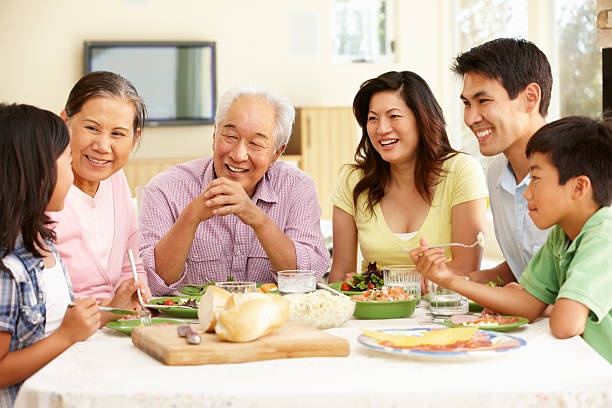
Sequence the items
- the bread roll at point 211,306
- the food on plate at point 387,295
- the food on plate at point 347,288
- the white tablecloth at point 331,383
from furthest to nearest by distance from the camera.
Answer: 1. the food on plate at point 347,288
2. the food on plate at point 387,295
3. the bread roll at point 211,306
4. the white tablecloth at point 331,383

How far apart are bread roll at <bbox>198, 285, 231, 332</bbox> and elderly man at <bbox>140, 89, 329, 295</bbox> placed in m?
0.90

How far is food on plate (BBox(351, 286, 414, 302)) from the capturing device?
1687 mm

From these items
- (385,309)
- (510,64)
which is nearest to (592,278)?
(385,309)

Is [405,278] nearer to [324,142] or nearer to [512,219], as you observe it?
[512,219]

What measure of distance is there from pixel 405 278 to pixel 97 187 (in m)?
1.02

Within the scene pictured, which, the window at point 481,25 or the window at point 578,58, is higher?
the window at point 481,25

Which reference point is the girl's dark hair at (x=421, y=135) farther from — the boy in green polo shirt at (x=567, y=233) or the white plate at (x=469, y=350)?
the white plate at (x=469, y=350)

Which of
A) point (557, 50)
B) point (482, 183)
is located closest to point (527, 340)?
point (482, 183)

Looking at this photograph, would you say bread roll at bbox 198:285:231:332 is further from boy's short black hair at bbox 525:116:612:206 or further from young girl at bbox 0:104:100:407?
boy's short black hair at bbox 525:116:612:206

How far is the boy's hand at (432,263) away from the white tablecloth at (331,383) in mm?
323

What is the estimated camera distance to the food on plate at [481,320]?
1515 mm

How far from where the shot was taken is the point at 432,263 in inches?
62.0

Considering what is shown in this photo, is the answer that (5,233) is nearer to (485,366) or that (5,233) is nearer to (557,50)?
(485,366)

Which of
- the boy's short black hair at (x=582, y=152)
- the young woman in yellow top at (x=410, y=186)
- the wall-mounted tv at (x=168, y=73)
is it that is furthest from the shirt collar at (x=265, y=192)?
the wall-mounted tv at (x=168, y=73)
